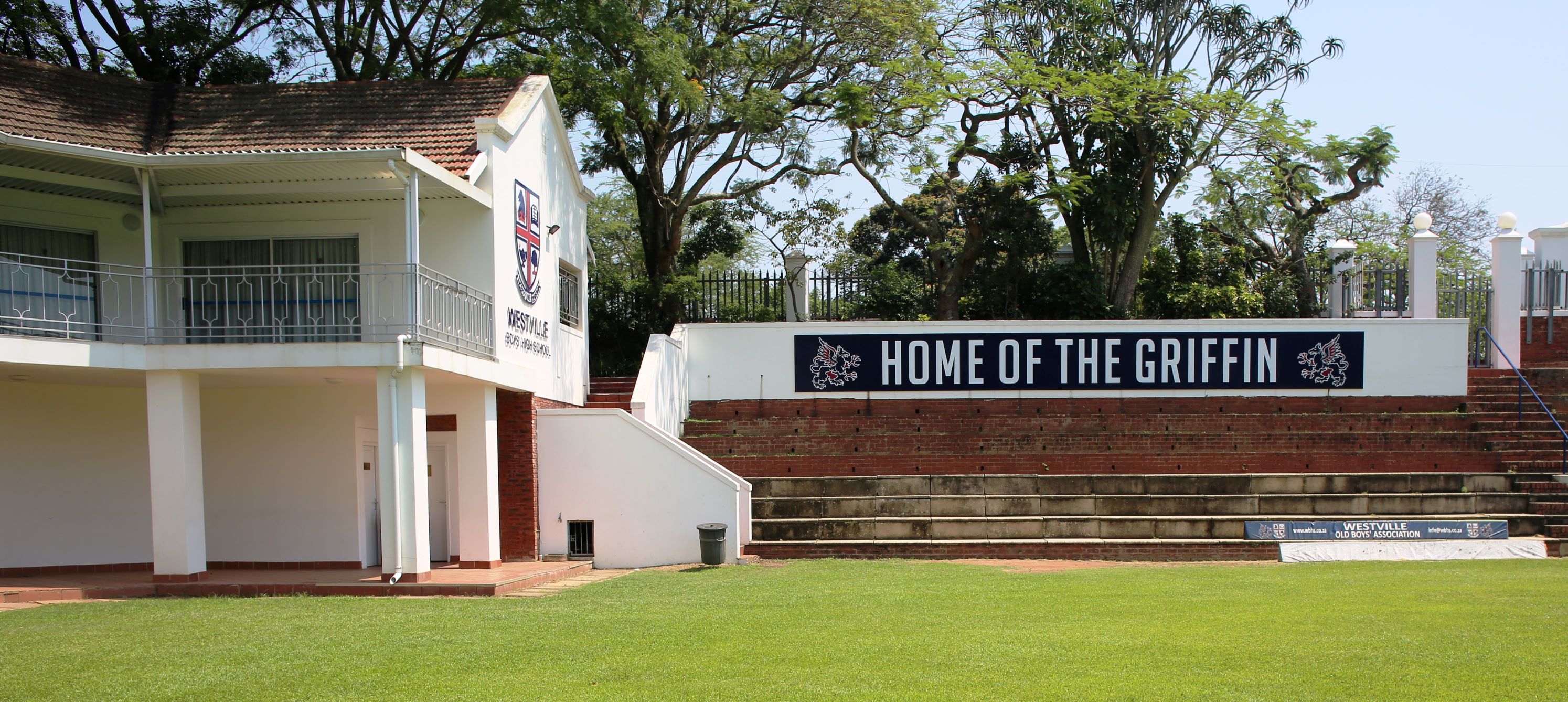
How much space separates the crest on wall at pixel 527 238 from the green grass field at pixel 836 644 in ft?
18.5

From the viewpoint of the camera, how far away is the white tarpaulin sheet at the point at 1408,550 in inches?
624

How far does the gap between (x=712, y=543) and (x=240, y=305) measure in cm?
691

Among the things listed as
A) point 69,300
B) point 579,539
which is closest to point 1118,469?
point 579,539

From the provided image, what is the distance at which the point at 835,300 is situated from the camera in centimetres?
2423

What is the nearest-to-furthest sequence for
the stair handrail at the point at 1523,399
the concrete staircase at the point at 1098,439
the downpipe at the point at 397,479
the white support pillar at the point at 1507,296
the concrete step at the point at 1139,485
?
the downpipe at the point at 397,479, the concrete step at the point at 1139,485, the stair handrail at the point at 1523,399, the concrete staircase at the point at 1098,439, the white support pillar at the point at 1507,296

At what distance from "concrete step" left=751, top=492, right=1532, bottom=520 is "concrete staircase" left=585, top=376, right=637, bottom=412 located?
3982mm

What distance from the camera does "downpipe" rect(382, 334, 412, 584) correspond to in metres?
13.1

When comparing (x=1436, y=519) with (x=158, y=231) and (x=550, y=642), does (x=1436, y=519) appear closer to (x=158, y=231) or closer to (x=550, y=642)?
(x=550, y=642)

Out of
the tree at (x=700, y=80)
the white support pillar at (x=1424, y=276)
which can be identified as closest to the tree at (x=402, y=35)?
the tree at (x=700, y=80)

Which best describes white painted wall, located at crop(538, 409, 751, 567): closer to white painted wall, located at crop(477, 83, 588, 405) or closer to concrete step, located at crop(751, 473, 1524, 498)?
white painted wall, located at crop(477, 83, 588, 405)

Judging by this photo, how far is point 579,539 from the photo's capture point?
1655 cm

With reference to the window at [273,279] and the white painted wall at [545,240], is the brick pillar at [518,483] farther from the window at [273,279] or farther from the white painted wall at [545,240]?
the window at [273,279]

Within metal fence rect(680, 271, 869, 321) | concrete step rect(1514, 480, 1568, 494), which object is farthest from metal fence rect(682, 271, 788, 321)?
concrete step rect(1514, 480, 1568, 494)

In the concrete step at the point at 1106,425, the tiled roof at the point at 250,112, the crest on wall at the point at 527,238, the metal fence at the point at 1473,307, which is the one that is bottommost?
the concrete step at the point at 1106,425
